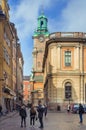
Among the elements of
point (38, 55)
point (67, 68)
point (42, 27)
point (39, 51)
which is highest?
point (42, 27)

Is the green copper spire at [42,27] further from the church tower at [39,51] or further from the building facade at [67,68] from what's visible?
the building facade at [67,68]

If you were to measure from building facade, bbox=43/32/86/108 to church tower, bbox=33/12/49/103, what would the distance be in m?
68.5

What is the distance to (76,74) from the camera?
245 ft

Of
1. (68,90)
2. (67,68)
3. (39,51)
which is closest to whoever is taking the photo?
(68,90)

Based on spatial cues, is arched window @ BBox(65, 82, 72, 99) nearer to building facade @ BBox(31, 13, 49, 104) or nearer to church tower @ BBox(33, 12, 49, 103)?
building facade @ BBox(31, 13, 49, 104)

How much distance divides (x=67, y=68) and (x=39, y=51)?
72.7 metres

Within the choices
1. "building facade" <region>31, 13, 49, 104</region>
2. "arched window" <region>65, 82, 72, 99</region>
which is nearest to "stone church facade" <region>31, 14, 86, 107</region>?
"arched window" <region>65, 82, 72, 99</region>

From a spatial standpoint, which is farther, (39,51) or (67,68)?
(39,51)

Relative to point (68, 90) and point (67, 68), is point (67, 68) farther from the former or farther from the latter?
point (68, 90)

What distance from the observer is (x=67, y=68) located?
75250 millimetres

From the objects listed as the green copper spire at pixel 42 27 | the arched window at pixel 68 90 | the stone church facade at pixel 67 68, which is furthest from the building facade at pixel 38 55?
the arched window at pixel 68 90

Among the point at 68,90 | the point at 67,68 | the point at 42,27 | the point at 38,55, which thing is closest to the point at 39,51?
the point at 38,55

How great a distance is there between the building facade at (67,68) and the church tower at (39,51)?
68474mm

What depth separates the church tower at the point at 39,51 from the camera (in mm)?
147500
